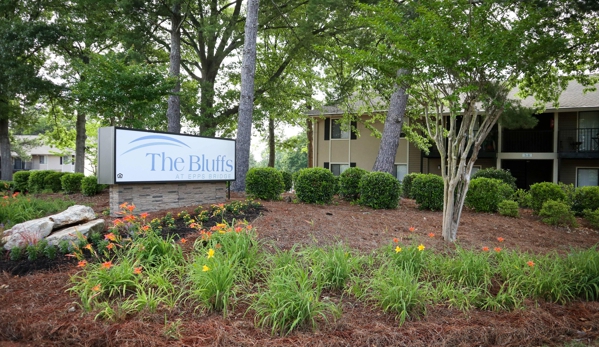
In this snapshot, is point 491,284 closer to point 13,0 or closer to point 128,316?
point 128,316

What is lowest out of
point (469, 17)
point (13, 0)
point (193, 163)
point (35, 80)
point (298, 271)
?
point (298, 271)

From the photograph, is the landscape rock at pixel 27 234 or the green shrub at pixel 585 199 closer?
the landscape rock at pixel 27 234

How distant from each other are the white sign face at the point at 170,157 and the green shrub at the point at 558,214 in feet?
22.6

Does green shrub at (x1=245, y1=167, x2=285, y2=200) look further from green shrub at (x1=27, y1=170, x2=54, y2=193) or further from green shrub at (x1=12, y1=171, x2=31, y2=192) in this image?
green shrub at (x1=12, y1=171, x2=31, y2=192)

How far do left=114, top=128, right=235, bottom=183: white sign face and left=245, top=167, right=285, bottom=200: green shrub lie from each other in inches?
17.5

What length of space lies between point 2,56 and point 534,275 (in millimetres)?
18136

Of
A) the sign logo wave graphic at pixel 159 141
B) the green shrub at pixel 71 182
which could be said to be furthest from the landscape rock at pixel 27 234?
the green shrub at pixel 71 182

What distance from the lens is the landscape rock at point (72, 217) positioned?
559 cm

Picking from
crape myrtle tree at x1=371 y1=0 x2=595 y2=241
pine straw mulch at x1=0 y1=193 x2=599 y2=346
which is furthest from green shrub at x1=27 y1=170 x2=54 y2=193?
crape myrtle tree at x1=371 y1=0 x2=595 y2=241

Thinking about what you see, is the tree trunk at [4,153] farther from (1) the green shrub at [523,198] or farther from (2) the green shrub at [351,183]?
(1) the green shrub at [523,198]

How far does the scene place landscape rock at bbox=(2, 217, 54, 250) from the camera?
5.09m

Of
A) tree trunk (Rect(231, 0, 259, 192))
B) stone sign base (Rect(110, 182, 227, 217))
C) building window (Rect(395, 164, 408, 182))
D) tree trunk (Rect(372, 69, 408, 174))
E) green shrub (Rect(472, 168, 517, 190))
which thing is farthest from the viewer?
building window (Rect(395, 164, 408, 182))

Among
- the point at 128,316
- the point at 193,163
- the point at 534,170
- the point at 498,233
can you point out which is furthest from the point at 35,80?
the point at 534,170

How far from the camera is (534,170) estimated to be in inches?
757
